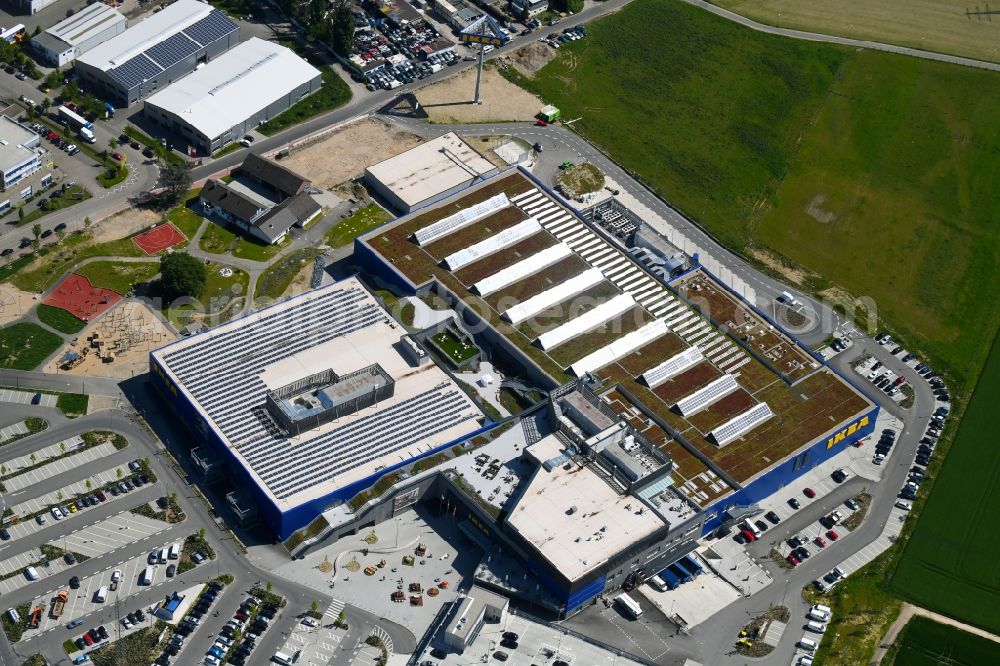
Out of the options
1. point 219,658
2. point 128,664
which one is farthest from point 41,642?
point 219,658

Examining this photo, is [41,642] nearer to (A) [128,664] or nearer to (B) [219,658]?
(A) [128,664]
